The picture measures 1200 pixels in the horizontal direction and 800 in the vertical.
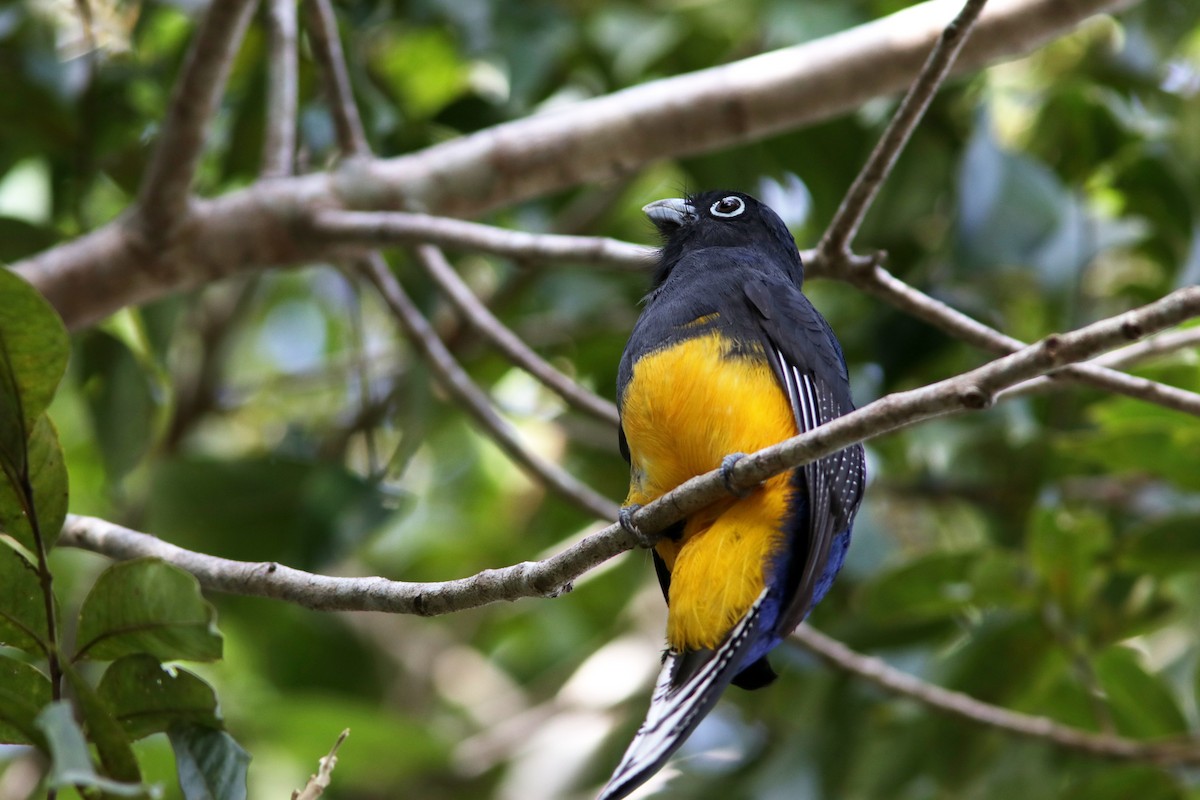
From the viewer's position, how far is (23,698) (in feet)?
6.12

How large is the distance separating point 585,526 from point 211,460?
1530 millimetres

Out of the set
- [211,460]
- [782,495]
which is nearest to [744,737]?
[211,460]

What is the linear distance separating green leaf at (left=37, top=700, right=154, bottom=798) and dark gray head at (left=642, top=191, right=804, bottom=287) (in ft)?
6.51

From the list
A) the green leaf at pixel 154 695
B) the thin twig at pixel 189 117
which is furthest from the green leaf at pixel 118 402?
the green leaf at pixel 154 695

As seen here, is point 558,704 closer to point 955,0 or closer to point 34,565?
point 955,0

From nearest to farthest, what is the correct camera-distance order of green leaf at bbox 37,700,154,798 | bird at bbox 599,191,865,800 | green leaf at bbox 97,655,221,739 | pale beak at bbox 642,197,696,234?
green leaf at bbox 37,700,154,798, green leaf at bbox 97,655,221,739, bird at bbox 599,191,865,800, pale beak at bbox 642,197,696,234

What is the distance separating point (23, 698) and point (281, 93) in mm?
2058

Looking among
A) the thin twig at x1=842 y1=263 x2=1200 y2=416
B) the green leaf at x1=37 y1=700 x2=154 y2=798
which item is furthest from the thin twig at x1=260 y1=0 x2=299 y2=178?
the green leaf at x1=37 y1=700 x2=154 y2=798

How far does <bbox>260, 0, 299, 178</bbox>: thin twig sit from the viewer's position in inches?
136

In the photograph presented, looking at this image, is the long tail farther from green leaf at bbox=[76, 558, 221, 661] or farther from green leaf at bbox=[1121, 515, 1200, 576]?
green leaf at bbox=[1121, 515, 1200, 576]

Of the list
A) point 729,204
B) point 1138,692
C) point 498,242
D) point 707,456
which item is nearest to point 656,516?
point 707,456

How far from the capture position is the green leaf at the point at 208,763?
1898 mm

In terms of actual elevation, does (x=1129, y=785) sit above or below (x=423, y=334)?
below

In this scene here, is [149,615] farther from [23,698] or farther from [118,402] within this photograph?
[118,402]
